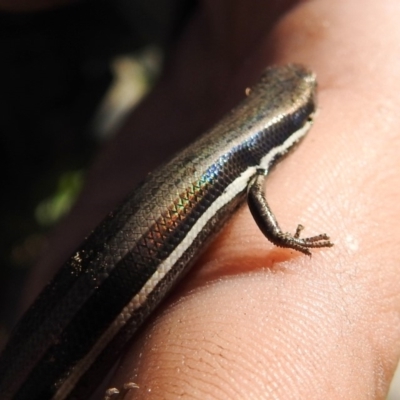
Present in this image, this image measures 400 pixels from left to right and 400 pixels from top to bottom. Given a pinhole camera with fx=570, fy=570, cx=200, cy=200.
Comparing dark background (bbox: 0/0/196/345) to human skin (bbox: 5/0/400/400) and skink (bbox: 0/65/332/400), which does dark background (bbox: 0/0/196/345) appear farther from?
skink (bbox: 0/65/332/400)

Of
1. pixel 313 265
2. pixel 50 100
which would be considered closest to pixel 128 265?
pixel 313 265

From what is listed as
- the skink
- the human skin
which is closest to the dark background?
the human skin

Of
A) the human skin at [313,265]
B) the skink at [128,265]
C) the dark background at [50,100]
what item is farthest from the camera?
the dark background at [50,100]

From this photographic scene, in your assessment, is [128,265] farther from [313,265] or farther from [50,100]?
[50,100]

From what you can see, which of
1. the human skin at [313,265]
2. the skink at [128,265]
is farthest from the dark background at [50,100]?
the skink at [128,265]

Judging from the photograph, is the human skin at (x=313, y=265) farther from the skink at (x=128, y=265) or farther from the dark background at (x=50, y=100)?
the dark background at (x=50, y=100)

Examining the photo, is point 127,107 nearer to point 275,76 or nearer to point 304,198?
point 275,76

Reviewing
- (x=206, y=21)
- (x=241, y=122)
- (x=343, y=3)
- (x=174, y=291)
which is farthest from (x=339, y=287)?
(x=206, y=21)

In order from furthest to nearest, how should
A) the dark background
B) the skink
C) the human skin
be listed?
the dark background < the skink < the human skin
